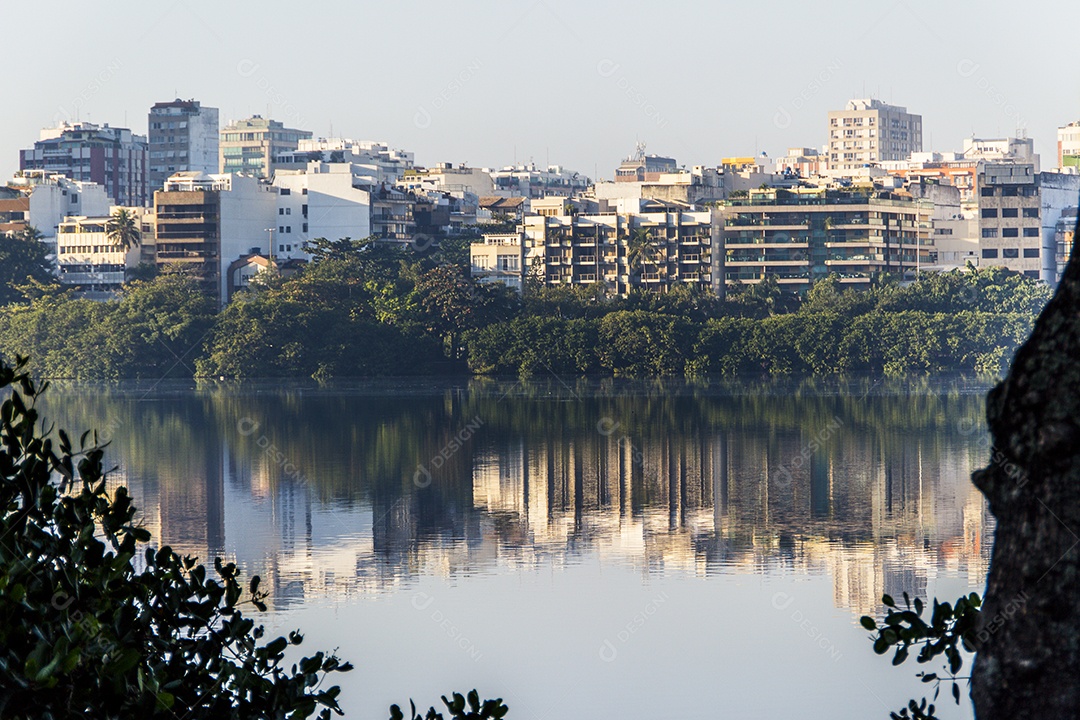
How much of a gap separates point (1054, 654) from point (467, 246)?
255 feet

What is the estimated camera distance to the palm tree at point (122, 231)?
78.8 m

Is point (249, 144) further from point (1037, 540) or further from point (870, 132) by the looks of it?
point (1037, 540)

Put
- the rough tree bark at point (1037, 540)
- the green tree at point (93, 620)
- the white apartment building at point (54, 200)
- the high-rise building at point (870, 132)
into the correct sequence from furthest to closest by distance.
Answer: the high-rise building at point (870, 132)
the white apartment building at point (54, 200)
the green tree at point (93, 620)
the rough tree bark at point (1037, 540)

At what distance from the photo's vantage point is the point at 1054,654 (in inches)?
133

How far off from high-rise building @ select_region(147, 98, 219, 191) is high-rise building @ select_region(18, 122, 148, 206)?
2.78 metres

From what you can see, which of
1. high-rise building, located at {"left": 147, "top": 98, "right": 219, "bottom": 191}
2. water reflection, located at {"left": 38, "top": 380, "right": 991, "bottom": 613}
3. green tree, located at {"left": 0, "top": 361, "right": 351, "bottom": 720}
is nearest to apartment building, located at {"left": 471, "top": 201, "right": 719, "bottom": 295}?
water reflection, located at {"left": 38, "top": 380, "right": 991, "bottom": 613}

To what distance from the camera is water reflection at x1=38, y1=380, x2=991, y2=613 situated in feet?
75.0

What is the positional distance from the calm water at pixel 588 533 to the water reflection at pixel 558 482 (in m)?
0.10

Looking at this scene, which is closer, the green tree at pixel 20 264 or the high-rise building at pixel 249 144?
the green tree at pixel 20 264

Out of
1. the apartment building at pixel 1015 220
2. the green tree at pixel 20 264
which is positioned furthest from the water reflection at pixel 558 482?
the apartment building at pixel 1015 220

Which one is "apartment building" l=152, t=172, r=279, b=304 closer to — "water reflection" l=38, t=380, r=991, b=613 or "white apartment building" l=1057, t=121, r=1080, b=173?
"water reflection" l=38, t=380, r=991, b=613

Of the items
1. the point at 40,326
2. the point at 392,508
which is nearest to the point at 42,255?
the point at 40,326

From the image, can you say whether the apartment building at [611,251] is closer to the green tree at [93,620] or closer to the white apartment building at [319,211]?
the white apartment building at [319,211]

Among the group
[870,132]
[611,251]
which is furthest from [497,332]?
[870,132]
